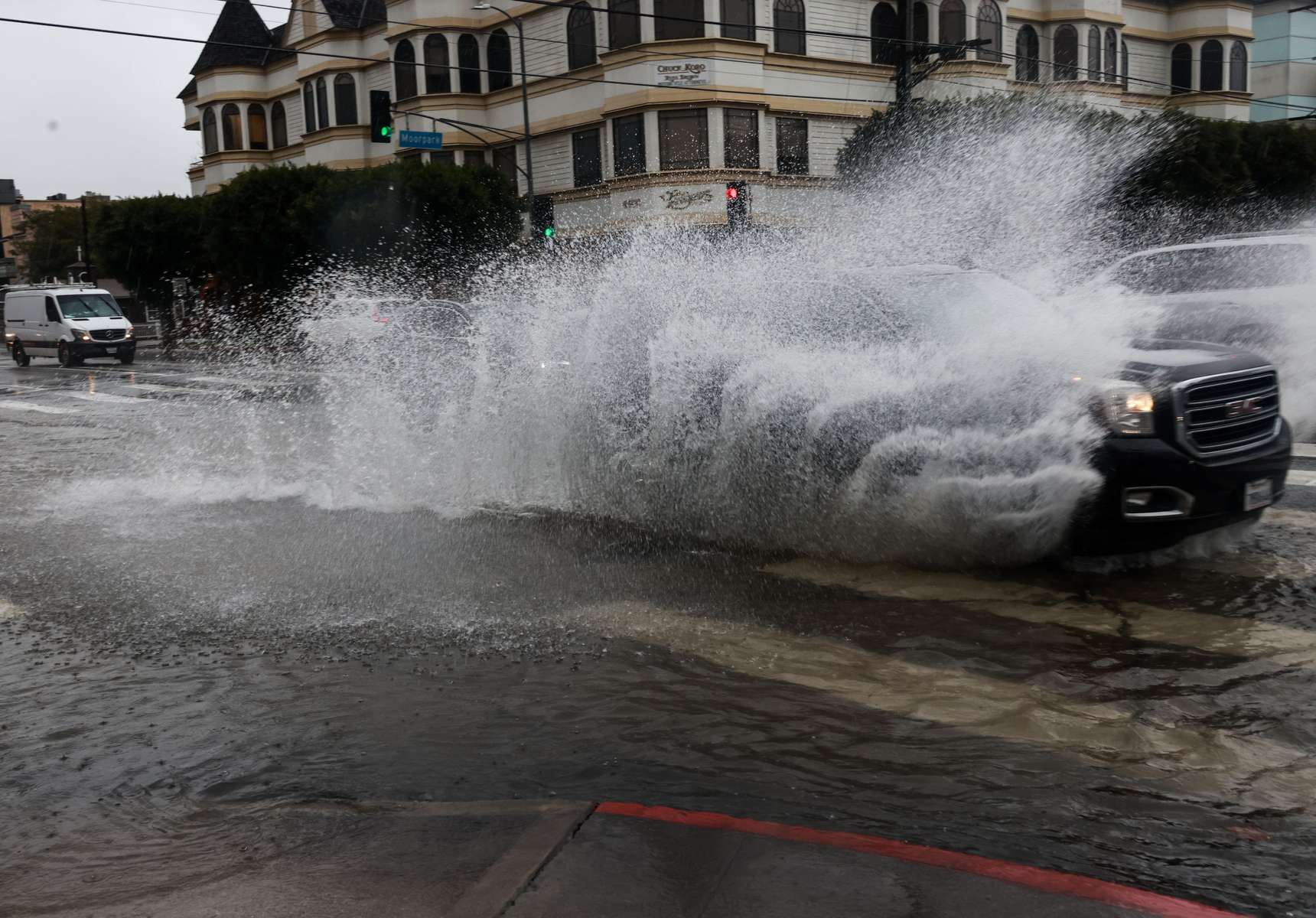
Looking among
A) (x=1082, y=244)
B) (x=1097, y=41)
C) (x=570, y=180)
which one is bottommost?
(x=1082, y=244)

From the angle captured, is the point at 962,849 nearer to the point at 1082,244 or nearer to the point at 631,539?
the point at 631,539

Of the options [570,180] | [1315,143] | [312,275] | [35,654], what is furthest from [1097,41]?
[35,654]

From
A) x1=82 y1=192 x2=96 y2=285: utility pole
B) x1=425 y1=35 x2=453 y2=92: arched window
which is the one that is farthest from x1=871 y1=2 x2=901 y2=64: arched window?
x1=82 y1=192 x2=96 y2=285: utility pole

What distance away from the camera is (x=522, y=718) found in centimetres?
461

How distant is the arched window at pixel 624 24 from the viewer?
34.7 metres

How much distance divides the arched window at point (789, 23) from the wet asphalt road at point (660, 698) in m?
30.6

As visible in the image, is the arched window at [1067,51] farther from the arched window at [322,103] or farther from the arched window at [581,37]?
the arched window at [322,103]

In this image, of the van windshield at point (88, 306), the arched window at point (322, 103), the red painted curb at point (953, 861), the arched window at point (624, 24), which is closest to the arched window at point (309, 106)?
the arched window at point (322, 103)

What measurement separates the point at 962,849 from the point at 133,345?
32393 millimetres

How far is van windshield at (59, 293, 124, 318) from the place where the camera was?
32.0 metres

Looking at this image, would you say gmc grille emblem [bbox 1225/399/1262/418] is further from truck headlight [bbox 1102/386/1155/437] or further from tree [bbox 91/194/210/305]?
tree [bbox 91/194/210/305]

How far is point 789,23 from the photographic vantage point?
35.9m

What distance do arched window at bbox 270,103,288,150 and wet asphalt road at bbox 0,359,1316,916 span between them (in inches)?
1842

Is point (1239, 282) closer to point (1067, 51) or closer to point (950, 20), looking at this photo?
point (950, 20)
